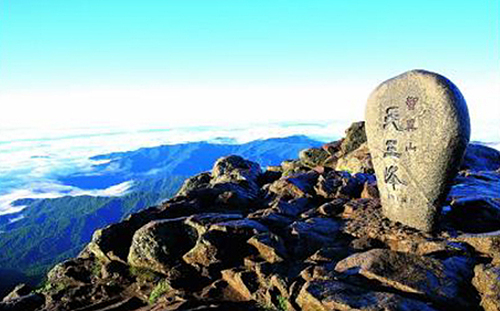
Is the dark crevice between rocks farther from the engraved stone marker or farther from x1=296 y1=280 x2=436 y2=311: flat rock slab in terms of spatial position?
the engraved stone marker

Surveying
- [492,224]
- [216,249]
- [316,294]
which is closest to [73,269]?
[216,249]

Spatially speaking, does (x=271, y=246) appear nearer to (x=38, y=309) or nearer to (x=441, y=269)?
(x=441, y=269)

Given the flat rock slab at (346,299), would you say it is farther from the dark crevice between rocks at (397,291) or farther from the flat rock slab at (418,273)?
the flat rock slab at (418,273)

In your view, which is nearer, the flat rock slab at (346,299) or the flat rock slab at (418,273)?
the flat rock slab at (346,299)

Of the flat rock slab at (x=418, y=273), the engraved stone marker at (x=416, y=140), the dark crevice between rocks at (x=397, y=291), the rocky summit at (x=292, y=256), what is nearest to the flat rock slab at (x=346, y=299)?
the rocky summit at (x=292, y=256)

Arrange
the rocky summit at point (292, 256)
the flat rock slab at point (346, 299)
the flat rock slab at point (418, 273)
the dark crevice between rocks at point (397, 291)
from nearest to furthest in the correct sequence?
the flat rock slab at point (346, 299)
the dark crevice between rocks at point (397, 291)
the flat rock slab at point (418, 273)
the rocky summit at point (292, 256)

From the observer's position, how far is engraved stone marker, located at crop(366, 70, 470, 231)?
54.3 feet

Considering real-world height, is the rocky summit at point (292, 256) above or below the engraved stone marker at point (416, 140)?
below

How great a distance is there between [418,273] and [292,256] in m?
5.52

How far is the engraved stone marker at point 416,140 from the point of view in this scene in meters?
16.5

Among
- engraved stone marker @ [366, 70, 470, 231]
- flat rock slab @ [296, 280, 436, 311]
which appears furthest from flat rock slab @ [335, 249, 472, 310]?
engraved stone marker @ [366, 70, 470, 231]

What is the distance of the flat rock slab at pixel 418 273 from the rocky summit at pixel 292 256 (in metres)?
0.04

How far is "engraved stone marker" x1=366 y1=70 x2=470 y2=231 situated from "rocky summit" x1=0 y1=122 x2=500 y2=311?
1.17 m

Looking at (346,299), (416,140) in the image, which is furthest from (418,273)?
(416,140)
